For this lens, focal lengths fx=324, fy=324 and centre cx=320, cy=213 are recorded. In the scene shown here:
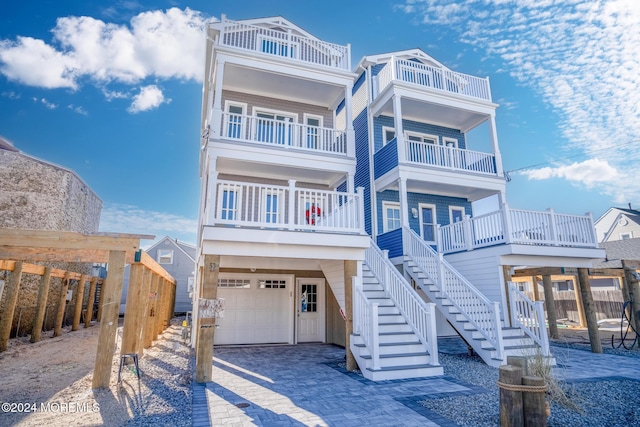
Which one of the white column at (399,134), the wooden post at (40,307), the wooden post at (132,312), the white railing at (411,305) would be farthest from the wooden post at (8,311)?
the white column at (399,134)

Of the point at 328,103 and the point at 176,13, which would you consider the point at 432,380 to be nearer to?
the point at 328,103

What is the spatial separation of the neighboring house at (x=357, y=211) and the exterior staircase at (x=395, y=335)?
32 mm

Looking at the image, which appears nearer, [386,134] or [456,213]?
[386,134]

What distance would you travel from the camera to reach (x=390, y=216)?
42.7ft

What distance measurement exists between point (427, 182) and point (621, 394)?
309 inches

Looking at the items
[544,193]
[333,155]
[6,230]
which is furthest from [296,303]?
[544,193]

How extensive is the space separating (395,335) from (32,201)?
15.0 metres

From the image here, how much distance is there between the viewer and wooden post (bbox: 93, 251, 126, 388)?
219 inches

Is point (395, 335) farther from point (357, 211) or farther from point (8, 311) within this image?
point (8, 311)

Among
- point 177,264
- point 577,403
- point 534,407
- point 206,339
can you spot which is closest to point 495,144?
point 577,403

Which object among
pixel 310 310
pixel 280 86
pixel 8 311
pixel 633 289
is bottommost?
pixel 310 310

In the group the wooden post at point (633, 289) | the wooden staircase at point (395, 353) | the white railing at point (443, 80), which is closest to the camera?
the wooden staircase at point (395, 353)

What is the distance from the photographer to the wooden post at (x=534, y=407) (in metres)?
3.41

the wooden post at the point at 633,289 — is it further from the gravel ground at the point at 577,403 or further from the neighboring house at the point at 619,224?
the neighboring house at the point at 619,224
